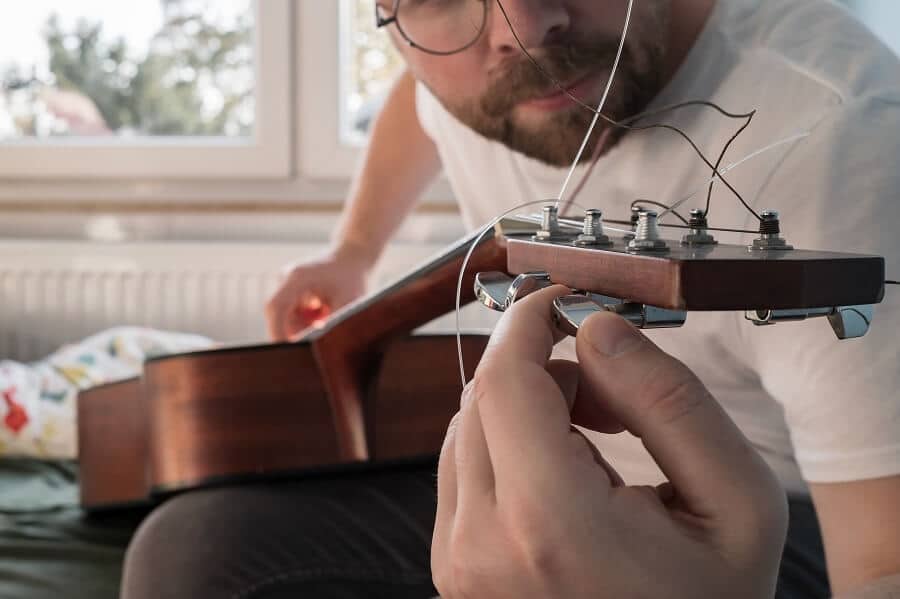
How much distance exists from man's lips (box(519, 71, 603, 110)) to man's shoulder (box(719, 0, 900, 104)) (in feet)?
0.41

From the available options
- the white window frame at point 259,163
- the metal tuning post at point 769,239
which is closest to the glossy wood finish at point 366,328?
the metal tuning post at point 769,239

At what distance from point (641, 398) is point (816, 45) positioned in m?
0.43

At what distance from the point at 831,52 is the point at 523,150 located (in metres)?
0.26

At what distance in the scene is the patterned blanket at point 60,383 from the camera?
1.43 metres

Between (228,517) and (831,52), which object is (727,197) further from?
(228,517)

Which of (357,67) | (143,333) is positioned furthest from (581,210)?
(357,67)

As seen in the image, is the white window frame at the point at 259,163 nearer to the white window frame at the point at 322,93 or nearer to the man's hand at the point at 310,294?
the white window frame at the point at 322,93

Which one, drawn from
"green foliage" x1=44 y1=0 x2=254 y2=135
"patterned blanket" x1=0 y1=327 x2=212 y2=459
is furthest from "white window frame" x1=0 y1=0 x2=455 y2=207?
"patterned blanket" x1=0 y1=327 x2=212 y2=459

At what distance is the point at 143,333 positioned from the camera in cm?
175

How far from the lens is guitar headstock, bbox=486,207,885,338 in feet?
1.16

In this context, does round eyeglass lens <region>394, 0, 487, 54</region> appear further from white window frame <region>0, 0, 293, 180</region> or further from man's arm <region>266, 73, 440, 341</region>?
white window frame <region>0, 0, 293, 180</region>

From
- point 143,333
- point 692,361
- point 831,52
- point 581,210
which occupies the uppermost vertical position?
point 831,52

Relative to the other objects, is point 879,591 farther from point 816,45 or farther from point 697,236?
point 816,45

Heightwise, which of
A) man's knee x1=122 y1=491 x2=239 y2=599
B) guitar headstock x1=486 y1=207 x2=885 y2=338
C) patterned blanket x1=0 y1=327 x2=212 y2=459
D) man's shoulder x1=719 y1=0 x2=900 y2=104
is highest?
man's shoulder x1=719 y1=0 x2=900 y2=104
